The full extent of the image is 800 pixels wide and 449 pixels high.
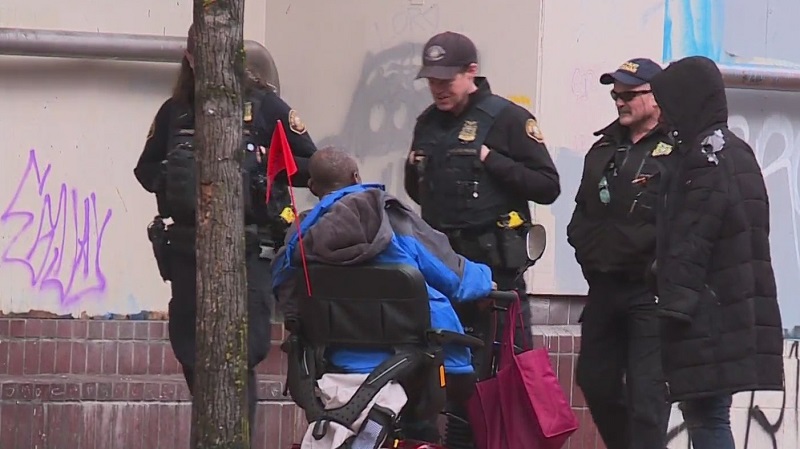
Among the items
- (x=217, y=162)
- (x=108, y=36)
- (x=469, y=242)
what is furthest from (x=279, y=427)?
(x=217, y=162)

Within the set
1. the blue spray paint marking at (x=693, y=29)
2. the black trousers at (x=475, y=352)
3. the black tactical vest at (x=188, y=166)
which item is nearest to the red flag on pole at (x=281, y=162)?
the black tactical vest at (x=188, y=166)

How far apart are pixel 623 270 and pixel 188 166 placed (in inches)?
69.8

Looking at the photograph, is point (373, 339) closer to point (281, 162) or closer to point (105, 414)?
point (281, 162)

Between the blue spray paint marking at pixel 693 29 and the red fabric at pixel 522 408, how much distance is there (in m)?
2.61

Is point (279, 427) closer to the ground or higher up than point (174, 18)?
closer to the ground

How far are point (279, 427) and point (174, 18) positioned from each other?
212cm

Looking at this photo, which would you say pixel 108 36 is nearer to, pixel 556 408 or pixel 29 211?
pixel 29 211

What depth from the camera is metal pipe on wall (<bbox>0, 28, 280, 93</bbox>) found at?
721 centimetres

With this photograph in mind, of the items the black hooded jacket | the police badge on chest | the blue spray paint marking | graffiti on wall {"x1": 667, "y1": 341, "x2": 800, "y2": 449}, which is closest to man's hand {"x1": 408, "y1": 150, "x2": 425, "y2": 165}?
the police badge on chest

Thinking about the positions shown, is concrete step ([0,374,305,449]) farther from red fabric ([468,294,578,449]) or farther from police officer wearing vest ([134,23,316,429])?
red fabric ([468,294,578,449])

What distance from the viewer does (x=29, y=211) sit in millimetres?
7332

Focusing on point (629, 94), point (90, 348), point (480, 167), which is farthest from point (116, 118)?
point (629, 94)

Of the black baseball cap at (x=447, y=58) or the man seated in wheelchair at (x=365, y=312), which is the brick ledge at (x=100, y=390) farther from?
the man seated in wheelchair at (x=365, y=312)

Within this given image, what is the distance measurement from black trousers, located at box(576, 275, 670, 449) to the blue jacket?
852 mm
